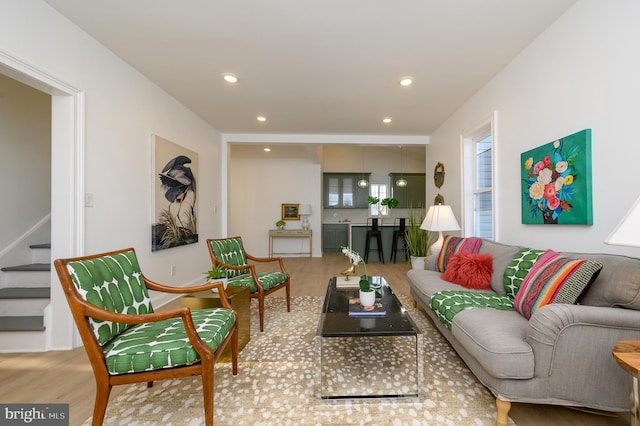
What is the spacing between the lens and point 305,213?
672cm

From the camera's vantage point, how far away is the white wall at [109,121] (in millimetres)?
1829

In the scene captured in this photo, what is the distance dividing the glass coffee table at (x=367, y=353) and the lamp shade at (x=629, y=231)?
96cm

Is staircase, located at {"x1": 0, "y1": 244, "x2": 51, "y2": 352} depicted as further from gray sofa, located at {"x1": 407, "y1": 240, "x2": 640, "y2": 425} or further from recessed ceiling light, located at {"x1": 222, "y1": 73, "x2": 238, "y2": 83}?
gray sofa, located at {"x1": 407, "y1": 240, "x2": 640, "y2": 425}

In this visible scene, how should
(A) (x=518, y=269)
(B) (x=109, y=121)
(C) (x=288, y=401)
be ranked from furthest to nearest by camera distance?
1. (B) (x=109, y=121)
2. (A) (x=518, y=269)
3. (C) (x=288, y=401)

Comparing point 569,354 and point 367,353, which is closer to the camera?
point 569,354

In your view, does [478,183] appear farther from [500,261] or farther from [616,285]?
[616,285]

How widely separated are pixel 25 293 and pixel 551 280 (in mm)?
3880

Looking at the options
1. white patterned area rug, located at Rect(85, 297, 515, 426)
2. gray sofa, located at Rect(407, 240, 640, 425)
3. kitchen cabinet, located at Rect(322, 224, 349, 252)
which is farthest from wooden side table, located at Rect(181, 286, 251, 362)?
kitchen cabinet, located at Rect(322, 224, 349, 252)

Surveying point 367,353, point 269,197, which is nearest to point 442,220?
point 367,353

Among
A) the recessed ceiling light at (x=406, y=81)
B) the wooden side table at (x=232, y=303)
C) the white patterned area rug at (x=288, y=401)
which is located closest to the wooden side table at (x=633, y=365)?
the white patterned area rug at (x=288, y=401)

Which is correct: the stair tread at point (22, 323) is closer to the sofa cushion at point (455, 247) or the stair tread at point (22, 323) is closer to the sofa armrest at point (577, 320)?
the sofa armrest at point (577, 320)

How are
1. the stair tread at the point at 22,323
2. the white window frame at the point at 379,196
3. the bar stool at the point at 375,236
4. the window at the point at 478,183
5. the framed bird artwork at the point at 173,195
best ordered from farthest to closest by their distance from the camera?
the white window frame at the point at 379,196
the bar stool at the point at 375,236
the window at the point at 478,183
the framed bird artwork at the point at 173,195
the stair tread at the point at 22,323

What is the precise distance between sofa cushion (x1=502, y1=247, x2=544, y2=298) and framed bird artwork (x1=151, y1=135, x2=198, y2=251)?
336 centimetres

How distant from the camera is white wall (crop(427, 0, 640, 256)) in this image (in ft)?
5.17
